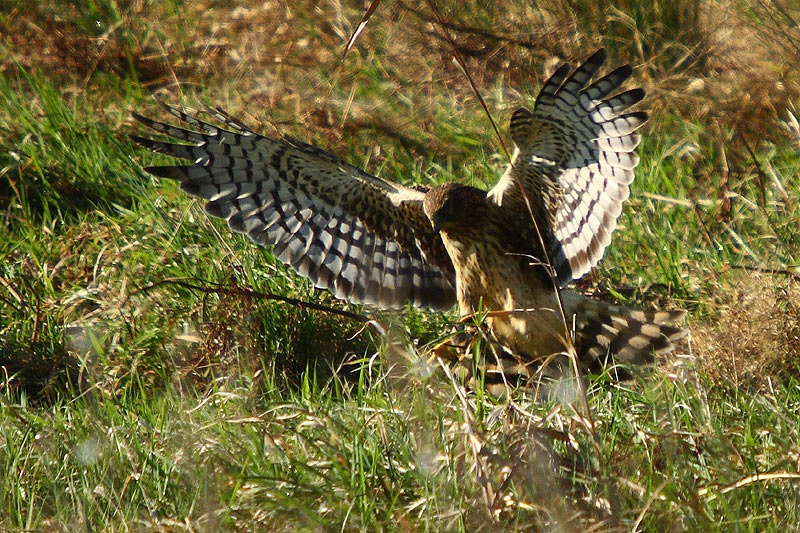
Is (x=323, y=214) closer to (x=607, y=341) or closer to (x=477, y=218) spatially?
(x=477, y=218)

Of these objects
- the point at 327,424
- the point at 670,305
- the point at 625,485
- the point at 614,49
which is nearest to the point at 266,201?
the point at 327,424

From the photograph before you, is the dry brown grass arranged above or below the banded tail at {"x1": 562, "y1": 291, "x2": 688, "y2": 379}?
above

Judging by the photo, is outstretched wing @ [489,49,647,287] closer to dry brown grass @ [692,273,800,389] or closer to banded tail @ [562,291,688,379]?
banded tail @ [562,291,688,379]

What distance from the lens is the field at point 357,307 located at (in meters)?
2.91

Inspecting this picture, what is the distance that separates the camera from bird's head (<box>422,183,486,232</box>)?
4.07 metres

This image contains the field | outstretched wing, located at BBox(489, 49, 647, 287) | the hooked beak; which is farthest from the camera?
the hooked beak

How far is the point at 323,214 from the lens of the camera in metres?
4.49

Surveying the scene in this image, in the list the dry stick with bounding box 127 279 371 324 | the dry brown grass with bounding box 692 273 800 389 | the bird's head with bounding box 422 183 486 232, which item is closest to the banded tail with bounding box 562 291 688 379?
the dry brown grass with bounding box 692 273 800 389

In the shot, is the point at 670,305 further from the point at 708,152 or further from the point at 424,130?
the point at 424,130

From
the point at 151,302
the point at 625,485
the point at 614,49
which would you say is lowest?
the point at 151,302

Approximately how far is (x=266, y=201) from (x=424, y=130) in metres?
1.96

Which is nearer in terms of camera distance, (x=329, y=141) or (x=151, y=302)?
(x=151, y=302)

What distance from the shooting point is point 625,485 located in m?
2.78

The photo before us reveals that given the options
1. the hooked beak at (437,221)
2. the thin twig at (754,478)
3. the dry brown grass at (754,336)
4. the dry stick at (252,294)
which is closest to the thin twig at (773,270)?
the dry brown grass at (754,336)
